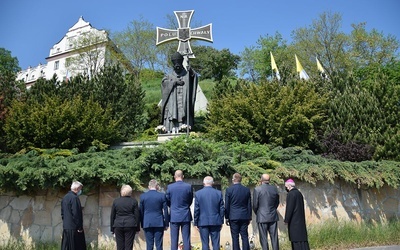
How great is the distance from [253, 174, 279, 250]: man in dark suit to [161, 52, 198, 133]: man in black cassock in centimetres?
825

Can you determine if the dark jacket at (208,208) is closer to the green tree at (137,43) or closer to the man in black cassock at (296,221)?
the man in black cassock at (296,221)

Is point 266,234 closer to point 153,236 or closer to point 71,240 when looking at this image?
point 153,236

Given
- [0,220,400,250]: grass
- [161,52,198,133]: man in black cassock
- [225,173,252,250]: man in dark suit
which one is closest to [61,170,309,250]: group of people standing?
[225,173,252,250]: man in dark suit

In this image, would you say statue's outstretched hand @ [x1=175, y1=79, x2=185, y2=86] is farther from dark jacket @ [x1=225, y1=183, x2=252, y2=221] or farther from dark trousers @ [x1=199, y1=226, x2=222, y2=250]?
dark trousers @ [x1=199, y1=226, x2=222, y2=250]

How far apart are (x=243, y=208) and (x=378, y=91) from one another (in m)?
9.07

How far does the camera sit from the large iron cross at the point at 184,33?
16375 mm

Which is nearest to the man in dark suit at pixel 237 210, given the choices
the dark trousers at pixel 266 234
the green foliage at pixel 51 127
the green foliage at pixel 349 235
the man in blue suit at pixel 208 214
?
the man in blue suit at pixel 208 214

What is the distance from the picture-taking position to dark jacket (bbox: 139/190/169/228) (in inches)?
256

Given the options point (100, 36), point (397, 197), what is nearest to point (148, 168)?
point (397, 197)

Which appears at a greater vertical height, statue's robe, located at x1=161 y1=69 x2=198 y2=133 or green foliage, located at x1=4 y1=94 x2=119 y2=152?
statue's robe, located at x1=161 y1=69 x2=198 y2=133

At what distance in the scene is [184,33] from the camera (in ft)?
53.6

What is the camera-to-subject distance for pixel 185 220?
6648 mm

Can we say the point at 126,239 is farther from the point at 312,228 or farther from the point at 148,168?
the point at 312,228

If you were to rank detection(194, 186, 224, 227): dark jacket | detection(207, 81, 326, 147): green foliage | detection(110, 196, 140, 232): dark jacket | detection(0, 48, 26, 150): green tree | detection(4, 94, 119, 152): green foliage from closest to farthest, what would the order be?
detection(110, 196, 140, 232): dark jacket < detection(194, 186, 224, 227): dark jacket < detection(207, 81, 326, 147): green foliage < detection(4, 94, 119, 152): green foliage < detection(0, 48, 26, 150): green tree
